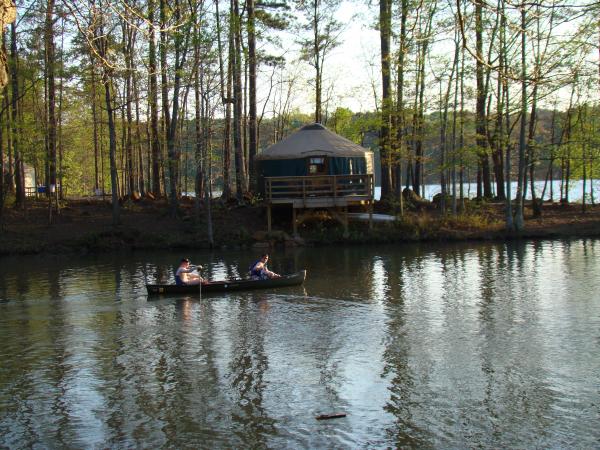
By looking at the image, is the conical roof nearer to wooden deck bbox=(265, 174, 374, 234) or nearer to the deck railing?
the deck railing

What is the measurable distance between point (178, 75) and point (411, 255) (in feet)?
40.2

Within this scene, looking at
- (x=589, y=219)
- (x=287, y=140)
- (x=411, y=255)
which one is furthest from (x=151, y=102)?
(x=589, y=219)

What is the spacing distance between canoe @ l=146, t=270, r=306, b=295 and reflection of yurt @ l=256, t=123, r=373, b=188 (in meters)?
12.4

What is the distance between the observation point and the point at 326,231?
27703 mm

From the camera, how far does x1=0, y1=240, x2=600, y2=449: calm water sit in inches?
314

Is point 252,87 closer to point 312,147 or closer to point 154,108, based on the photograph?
point 154,108

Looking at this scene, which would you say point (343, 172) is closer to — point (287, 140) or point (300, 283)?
point (287, 140)

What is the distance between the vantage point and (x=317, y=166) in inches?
1173

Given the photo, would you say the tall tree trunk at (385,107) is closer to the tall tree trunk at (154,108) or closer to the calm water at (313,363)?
the tall tree trunk at (154,108)

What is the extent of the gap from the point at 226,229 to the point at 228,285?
10.7m

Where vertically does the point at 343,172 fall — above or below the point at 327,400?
above

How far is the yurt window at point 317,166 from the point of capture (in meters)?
29.5

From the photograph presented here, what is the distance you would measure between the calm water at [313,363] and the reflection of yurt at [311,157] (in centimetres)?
1102

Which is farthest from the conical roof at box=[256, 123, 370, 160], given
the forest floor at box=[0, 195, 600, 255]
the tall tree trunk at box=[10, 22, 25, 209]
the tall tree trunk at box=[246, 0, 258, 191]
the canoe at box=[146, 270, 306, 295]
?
the canoe at box=[146, 270, 306, 295]
